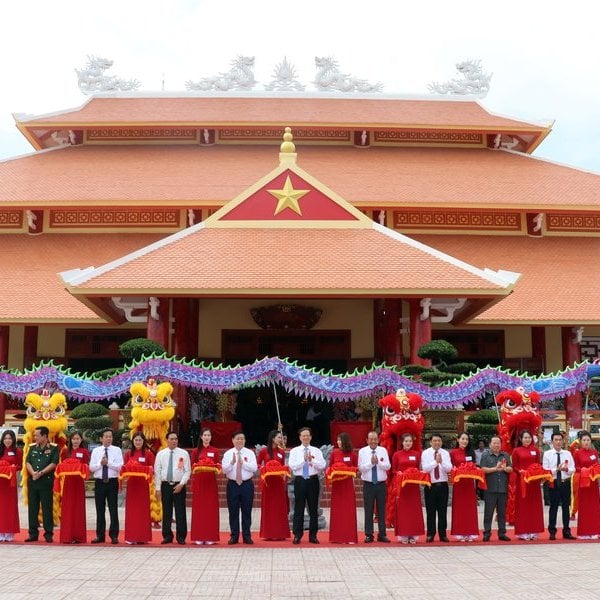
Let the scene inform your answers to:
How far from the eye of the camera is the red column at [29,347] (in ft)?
57.5

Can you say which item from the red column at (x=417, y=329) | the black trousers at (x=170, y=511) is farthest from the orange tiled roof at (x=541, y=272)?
the black trousers at (x=170, y=511)

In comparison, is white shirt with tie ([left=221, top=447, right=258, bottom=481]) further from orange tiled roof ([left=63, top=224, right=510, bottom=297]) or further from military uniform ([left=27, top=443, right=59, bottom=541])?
orange tiled roof ([left=63, top=224, right=510, bottom=297])

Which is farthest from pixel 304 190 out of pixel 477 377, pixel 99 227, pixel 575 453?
pixel 575 453

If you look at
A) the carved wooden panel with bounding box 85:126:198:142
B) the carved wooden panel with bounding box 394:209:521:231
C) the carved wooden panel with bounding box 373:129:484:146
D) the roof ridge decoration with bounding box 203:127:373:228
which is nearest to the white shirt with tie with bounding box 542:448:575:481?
the roof ridge decoration with bounding box 203:127:373:228

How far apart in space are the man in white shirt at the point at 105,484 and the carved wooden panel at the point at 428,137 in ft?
48.7

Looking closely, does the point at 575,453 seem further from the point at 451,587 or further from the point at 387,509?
the point at 451,587

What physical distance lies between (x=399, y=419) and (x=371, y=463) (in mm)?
1495

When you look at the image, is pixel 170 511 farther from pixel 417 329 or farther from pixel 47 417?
pixel 417 329

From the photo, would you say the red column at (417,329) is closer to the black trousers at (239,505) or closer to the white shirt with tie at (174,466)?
the black trousers at (239,505)

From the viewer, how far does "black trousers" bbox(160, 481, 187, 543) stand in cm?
916

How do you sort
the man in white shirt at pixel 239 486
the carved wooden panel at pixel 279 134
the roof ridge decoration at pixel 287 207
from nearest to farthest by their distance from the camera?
the man in white shirt at pixel 239 486
the roof ridge decoration at pixel 287 207
the carved wooden panel at pixel 279 134

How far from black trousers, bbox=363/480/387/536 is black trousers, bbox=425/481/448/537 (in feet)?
1.72

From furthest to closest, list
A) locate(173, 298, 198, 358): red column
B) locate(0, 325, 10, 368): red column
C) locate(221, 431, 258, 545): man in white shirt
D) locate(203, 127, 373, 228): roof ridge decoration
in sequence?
1. locate(0, 325, 10, 368): red column
2. locate(173, 298, 198, 358): red column
3. locate(203, 127, 373, 228): roof ridge decoration
4. locate(221, 431, 258, 545): man in white shirt

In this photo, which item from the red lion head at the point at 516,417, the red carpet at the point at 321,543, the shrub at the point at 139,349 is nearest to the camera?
the red carpet at the point at 321,543
